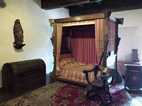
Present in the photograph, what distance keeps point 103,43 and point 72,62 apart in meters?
1.50

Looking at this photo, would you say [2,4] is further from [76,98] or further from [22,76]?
[76,98]

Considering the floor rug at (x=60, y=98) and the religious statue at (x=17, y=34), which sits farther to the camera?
the religious statue at (x=17, y=34)

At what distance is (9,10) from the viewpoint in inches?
157

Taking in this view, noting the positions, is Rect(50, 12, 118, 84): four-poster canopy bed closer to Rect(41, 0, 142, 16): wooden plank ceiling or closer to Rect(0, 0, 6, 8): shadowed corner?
Rect(41, 0, 142, 16): wooden plank ceiling

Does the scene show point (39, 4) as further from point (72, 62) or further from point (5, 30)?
point (72, 62)

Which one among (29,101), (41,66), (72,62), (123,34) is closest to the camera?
(29,101)

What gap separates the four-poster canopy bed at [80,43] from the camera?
3839 millimetres

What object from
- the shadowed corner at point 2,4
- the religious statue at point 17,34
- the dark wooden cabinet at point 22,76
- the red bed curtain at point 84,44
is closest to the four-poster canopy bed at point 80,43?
the red bed curtain at point 84,44

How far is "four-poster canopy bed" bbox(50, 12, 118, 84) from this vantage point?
384 cm

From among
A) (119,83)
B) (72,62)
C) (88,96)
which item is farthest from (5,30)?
(119,83)

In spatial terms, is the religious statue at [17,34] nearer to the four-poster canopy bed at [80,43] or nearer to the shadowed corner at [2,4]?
the shadowed corner at [2,4]

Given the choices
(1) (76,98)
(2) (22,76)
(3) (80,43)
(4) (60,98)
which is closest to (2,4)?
(2) (22,76)

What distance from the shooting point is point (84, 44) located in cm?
492

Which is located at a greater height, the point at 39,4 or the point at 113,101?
the point at 39,4
